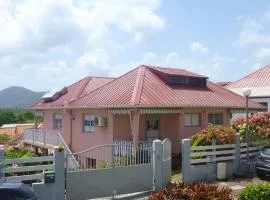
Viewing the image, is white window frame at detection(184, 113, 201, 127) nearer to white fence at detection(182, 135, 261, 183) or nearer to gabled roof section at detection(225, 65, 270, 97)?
white fence at detection(182, 135, 261, 183)

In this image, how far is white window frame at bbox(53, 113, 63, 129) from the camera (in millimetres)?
30347

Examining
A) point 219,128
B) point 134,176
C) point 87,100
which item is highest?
point 87,100

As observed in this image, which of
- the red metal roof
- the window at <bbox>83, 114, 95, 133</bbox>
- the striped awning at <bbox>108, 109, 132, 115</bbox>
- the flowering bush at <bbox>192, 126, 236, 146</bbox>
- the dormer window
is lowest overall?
the flowering bush at <bbox>192, 126, 236, 146</bbox>

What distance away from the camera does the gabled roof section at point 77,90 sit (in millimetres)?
29203

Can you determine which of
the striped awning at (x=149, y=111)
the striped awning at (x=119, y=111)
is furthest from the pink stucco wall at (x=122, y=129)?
the striped awning at (x=149, y=111)

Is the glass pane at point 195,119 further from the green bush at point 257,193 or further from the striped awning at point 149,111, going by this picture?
the green bush at point 257,193

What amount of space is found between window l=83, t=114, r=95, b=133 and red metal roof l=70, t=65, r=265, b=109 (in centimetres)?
98

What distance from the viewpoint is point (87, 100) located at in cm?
2561

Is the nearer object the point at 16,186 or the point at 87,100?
the point at 16,186

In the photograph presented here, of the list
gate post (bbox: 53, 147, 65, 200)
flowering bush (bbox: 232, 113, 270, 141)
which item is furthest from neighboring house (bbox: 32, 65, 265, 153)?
gate post (bbox: 53, 147, 65, 200)

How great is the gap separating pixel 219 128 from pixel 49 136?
491 inches

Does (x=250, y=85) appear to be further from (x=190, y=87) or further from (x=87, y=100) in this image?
(x=87, y=100)

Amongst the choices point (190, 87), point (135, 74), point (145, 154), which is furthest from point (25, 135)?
point (145, 154)

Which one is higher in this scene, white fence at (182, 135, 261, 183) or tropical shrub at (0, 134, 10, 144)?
tropical shrub at (0, 134, 10, 144)
